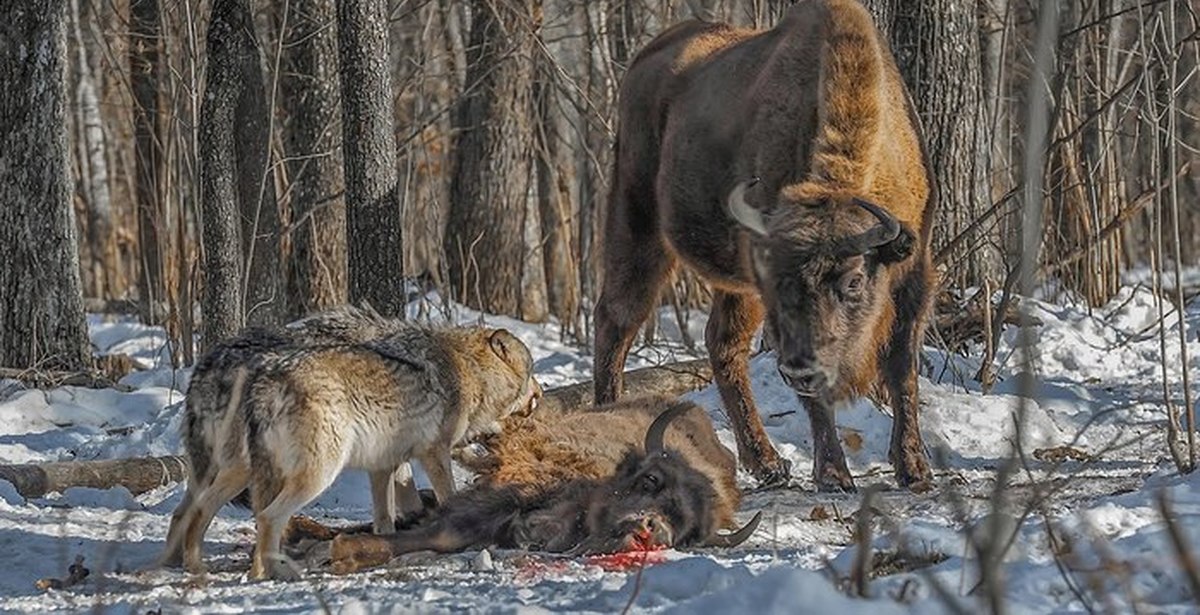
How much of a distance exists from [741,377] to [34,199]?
5497 millimetres

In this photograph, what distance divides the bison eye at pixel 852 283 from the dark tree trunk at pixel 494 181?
9955 mm

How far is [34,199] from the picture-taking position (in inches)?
502

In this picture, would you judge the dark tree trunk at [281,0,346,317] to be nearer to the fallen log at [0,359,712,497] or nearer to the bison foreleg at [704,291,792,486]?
the bison foreleg at [704,291,792,486]

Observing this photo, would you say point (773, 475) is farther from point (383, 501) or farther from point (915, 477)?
point (383, 501)

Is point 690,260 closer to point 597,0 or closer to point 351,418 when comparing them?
point 351,418

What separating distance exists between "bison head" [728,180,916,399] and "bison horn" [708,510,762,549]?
4.24 feet

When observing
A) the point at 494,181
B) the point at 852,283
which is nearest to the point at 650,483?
the point at 852,283

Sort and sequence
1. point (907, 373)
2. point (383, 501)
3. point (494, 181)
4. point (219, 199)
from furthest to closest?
point (494, 181) → point (219, 199) → point (907, 373) → point (383, 501)

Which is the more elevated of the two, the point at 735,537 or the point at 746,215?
the point at 746,215

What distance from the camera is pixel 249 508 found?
340 inches

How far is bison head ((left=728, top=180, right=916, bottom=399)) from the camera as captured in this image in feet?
27.0

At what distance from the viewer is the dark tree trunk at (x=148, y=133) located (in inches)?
577

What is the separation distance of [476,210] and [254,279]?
19.0 ft

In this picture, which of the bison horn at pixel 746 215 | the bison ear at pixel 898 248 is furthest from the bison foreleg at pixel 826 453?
the bison horn at pixel 746 215
